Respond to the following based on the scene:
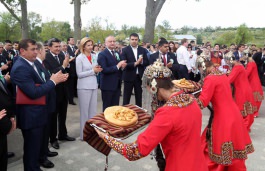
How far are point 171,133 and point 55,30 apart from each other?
233 ft

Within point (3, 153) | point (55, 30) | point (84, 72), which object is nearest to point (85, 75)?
point (84, 72)

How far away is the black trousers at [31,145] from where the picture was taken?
3.36 metres

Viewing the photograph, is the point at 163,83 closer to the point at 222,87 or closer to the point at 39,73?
the point at 222,87

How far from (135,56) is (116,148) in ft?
15.5

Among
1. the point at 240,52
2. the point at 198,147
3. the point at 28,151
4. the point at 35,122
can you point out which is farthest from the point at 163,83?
the point at 240,52

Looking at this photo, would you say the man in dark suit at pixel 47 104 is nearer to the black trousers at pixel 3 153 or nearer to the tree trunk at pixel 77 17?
the black trousers at pixel 3 153

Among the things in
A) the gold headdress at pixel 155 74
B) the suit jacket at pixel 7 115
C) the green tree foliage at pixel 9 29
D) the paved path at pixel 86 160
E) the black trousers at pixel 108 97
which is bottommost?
the paved path at pixel 86 160

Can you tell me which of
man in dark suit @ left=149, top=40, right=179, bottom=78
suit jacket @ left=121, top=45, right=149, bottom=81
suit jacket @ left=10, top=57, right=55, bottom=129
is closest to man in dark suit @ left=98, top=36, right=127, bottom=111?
suit jacket @ left=121, top=45, right=149, bottom=81

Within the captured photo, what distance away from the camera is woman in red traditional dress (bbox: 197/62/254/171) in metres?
3.23

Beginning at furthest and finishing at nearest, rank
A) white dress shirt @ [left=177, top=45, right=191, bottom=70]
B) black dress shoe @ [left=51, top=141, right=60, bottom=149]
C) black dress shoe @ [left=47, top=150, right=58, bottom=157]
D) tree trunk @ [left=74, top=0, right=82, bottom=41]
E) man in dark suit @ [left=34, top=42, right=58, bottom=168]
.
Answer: tree trunk @ [left=74, top=0, right=82, bottom=41]
white dress shirt @ [left=177, top=45, right=191, bottom=70]
black dress shoe @ [left=51, top=141, right=60, bottom=149]
black dress shoe @ [left=47, top=150, right=58, bottom=157]
man in dark suit @ [left=34, top=42, right=58, bottom=168]

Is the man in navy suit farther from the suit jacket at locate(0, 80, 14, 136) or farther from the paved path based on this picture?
the paved path

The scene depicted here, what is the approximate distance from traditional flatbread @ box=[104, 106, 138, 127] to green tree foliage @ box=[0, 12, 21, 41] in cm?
5429

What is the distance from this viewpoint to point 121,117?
2.20 meters

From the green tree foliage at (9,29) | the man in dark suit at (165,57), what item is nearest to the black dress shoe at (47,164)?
the man in dark suit at (165,57)
